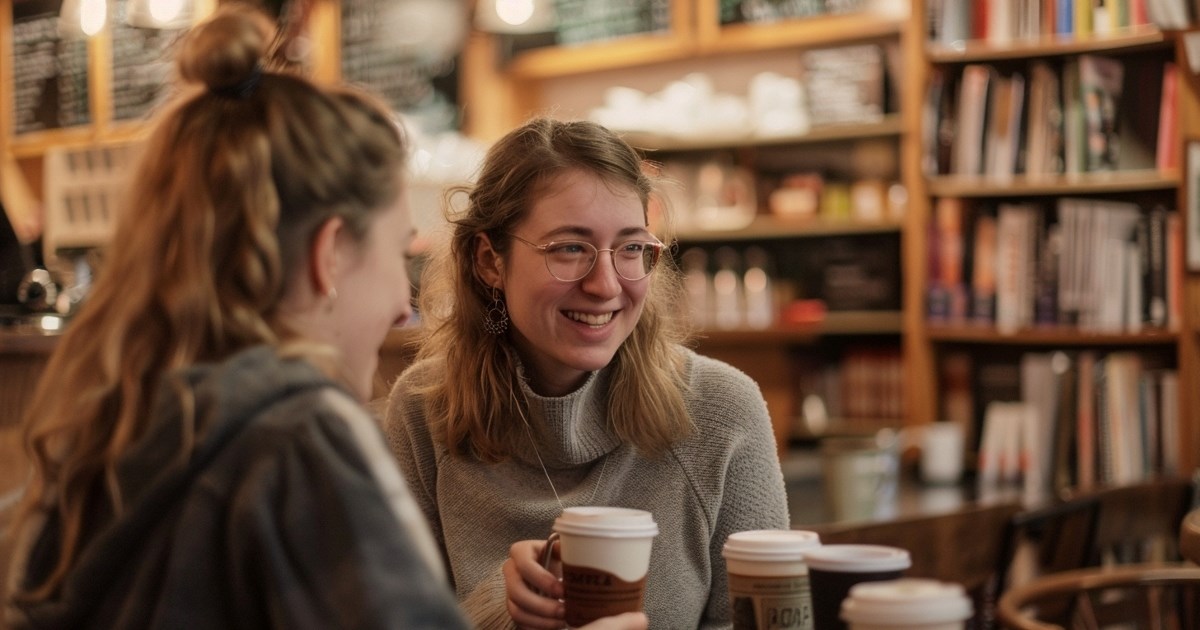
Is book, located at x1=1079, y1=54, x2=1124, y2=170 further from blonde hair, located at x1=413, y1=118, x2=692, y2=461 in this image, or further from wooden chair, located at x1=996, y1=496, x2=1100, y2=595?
blonde hair, located at x1=413, y1=118, x2=692, y2=461

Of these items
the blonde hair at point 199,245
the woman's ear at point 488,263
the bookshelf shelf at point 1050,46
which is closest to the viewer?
the blonde hair at point 199,245

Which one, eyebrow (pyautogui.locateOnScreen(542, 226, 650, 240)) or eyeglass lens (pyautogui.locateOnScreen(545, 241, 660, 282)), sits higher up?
eyebrow (pyautogui.locateOnScreen(542, 226, 650, 240))

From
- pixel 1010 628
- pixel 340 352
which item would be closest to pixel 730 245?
pixel 1010 628

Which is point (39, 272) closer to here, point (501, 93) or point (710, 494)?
point (710, 494)

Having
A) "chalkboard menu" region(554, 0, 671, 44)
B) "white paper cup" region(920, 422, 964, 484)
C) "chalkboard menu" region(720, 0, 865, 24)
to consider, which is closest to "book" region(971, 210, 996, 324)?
"white paper cup" region(920, 422, 964, 484)

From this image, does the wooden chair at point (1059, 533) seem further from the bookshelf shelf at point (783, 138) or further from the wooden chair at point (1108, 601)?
the bookshelf shelf at point (783, 138)

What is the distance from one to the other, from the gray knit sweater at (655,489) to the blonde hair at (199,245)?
780 millimetres

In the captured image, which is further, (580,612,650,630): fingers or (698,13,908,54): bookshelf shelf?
(698,13,908,54): bookshelf shelf

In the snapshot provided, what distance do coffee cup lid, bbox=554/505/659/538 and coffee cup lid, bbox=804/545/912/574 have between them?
0.18m

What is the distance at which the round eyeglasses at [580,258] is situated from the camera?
5.97 ft

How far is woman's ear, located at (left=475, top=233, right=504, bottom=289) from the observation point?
1.95 meters

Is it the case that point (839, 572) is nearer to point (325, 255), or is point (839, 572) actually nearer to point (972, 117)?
point (325, 255)

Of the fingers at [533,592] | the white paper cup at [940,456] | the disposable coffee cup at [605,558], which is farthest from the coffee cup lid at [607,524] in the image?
the white paper cup at [940,456]

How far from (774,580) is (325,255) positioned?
1.68 feet
